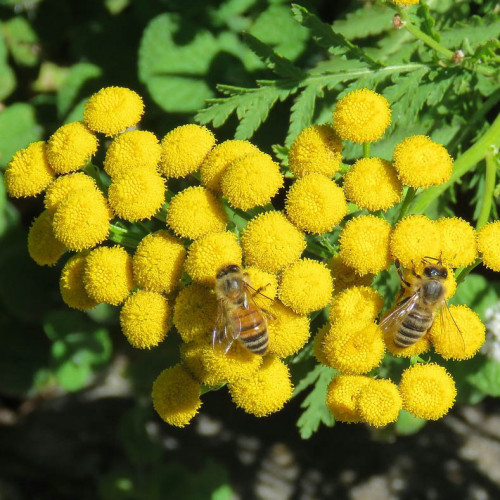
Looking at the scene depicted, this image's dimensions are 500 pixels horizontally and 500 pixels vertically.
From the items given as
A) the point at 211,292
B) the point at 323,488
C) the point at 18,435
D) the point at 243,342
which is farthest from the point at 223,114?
the point at 18,435

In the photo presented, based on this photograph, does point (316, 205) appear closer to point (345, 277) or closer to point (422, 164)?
point (345, 277)

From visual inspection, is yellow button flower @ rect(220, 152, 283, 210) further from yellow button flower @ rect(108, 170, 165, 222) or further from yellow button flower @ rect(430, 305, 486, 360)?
yellow button flower @ rect(430, 305, 486, 360)

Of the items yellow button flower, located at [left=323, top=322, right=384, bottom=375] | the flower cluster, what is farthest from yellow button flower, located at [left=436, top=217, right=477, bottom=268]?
yellow button flower, located at [left=323, top=322, right=384, bottom=375]

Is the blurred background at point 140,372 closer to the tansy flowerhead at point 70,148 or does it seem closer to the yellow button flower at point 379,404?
the tansy flowerhead at point 70,148

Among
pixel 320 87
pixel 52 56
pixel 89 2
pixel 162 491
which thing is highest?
pixel 320 87

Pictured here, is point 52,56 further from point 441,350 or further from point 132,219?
point 441,350

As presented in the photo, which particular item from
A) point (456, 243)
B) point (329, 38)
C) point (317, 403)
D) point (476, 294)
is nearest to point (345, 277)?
point (456, 243)
